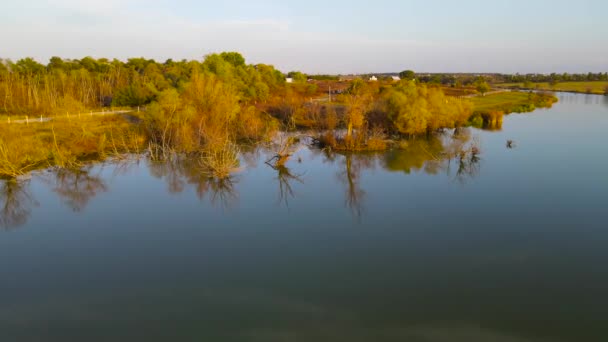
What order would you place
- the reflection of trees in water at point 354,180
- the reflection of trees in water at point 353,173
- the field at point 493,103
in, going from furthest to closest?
the field at point 493,103 < the reflection of trees in water at point 353,173 < the reflection of trees in water at point 354,180

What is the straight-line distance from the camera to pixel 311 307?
354 inches

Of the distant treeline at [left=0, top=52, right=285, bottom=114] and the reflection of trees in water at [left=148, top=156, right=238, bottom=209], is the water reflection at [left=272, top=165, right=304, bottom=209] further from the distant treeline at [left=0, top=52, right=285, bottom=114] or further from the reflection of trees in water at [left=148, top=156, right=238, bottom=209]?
the distant treeline at [left=0, top=52, right=285, bottom=114]

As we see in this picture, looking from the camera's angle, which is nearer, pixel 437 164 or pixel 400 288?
pixel 400 288

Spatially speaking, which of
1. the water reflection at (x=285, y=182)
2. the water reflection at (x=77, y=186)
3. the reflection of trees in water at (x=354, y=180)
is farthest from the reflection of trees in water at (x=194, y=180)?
the reflection of trees in water at (x=354, y=180)

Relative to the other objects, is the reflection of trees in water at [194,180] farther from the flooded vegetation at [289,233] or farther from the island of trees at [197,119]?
the island of trees at [197,119]

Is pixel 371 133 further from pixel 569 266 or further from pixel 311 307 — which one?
pixel 311 307

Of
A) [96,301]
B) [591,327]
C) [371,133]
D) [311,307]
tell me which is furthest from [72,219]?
[371,133]

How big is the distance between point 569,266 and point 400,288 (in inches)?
176

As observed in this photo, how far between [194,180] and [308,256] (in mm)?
9030

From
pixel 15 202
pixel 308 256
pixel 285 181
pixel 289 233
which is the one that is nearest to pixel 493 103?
pixel 285 181

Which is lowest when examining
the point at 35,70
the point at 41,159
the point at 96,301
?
the point at 96,301

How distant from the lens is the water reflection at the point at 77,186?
16.1 metres

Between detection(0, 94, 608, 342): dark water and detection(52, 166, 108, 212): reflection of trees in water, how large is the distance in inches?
4.4

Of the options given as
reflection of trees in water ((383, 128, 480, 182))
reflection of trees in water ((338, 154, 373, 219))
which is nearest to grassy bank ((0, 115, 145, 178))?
reflection of trees in water ((338, 154, 373, 219))
